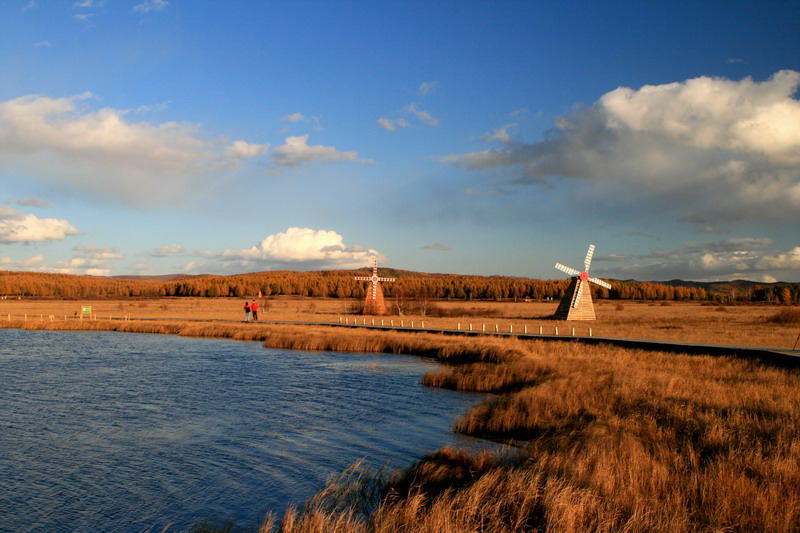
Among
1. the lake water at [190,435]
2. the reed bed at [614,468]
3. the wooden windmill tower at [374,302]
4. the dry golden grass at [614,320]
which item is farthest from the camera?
the wooden windmill tower at [374,302]

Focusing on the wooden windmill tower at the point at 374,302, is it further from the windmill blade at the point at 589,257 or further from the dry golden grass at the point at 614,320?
the windmill blade at the point at 589,257

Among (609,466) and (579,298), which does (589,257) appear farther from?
(609,466)

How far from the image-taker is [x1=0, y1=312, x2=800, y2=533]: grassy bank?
7.69 m

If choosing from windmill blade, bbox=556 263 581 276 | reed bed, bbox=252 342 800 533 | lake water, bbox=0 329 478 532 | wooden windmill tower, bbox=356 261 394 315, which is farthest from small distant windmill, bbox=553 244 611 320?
reed bed, bbox=252 342 800 533

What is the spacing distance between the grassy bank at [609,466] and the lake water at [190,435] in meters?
1.55

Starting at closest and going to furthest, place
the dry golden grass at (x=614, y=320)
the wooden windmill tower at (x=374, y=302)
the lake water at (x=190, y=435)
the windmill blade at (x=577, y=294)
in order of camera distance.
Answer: the lake water at (x=190, y=435), the dry golden grass at (x=614, y=320), the windmill blade at (x=577, y=294), the wooden windmill tower at (x=374, y=302)

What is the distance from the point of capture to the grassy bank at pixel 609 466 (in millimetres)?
7691

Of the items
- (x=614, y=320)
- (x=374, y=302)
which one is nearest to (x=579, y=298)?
(x=614, y=320)

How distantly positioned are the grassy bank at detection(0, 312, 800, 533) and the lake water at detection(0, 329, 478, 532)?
1.55 m

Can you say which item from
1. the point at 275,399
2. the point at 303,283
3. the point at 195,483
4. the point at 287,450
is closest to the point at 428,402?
the point at 275,399

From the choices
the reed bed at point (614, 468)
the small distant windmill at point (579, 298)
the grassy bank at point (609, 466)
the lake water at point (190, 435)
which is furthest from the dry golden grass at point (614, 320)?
the lake water at point (190, 435)

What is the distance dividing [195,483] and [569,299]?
49106 millimetres

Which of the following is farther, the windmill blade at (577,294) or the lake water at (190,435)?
the windmill blade at (577,294)

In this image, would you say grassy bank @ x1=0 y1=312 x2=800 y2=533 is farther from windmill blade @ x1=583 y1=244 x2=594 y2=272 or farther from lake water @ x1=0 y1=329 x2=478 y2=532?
windmill blade @ x1=583 y1=244 x2=594 y2=272
